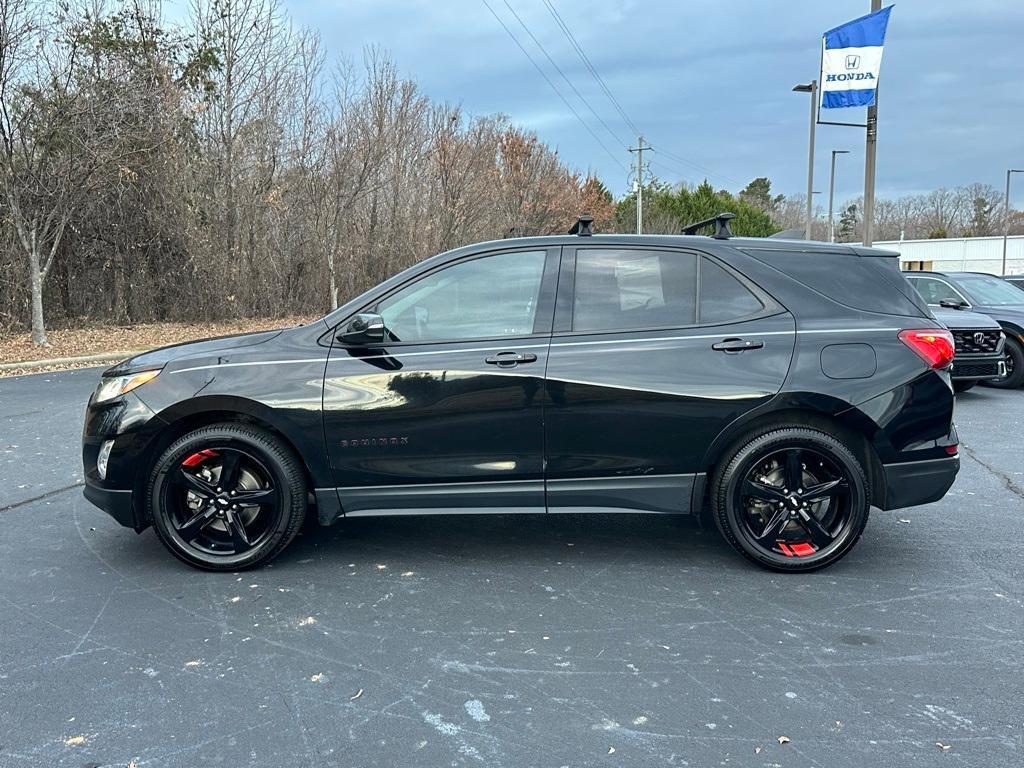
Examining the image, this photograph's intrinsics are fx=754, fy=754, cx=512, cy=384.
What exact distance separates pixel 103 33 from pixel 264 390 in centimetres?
1842

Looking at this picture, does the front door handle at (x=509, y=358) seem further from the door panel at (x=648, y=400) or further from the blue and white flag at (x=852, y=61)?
the blue and white flag at (x=852, y=61)

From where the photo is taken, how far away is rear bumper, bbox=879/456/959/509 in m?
4.07

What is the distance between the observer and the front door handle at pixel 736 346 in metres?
4.03

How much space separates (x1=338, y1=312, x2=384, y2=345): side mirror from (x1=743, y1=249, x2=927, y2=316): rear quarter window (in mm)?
2081

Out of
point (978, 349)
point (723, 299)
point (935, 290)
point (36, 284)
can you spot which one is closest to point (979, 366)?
point (978, 349)

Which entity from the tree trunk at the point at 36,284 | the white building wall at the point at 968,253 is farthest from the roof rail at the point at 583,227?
the white building wall at the point at 968,253

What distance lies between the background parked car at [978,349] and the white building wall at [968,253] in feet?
160

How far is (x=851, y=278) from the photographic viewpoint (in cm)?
422

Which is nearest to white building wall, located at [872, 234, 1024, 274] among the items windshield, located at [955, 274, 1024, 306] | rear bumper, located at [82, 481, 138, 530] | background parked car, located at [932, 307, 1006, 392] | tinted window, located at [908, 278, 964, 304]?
windshield, located at [955, 274, 1024, 306]

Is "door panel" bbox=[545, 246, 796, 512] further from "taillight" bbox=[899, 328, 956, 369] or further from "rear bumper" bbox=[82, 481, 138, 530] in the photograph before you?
"rear bumper" bbox=[82, 481, 138, 530]

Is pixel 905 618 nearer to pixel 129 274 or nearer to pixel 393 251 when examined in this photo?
pixel 129 274

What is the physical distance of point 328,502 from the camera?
4133 mm

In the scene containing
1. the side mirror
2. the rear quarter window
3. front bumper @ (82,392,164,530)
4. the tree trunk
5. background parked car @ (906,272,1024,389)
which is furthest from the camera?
the tree trunk

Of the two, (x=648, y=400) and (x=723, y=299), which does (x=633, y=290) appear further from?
(x=648, y=400)
